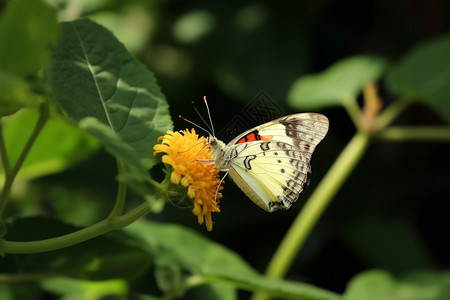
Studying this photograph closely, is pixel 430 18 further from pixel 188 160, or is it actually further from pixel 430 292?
pixel 188 160

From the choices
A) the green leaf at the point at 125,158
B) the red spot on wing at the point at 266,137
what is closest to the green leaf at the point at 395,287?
the red spot on wing at the point at 266,137

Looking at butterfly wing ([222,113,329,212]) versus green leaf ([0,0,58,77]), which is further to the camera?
butterfly wing ([222,113,329,212])

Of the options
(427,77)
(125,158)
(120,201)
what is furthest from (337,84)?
(125,158)

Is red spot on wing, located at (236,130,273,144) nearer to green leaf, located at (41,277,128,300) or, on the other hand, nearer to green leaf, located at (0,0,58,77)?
green leaf, located at (41,277,128,300)

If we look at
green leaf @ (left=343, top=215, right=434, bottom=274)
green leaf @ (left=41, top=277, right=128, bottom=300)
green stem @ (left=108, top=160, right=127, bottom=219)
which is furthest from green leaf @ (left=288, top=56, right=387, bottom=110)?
green stem @ (left=108, top=160, right=127, bottom=219)

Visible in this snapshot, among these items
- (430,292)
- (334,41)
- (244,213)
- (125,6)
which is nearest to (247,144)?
(430,292)
